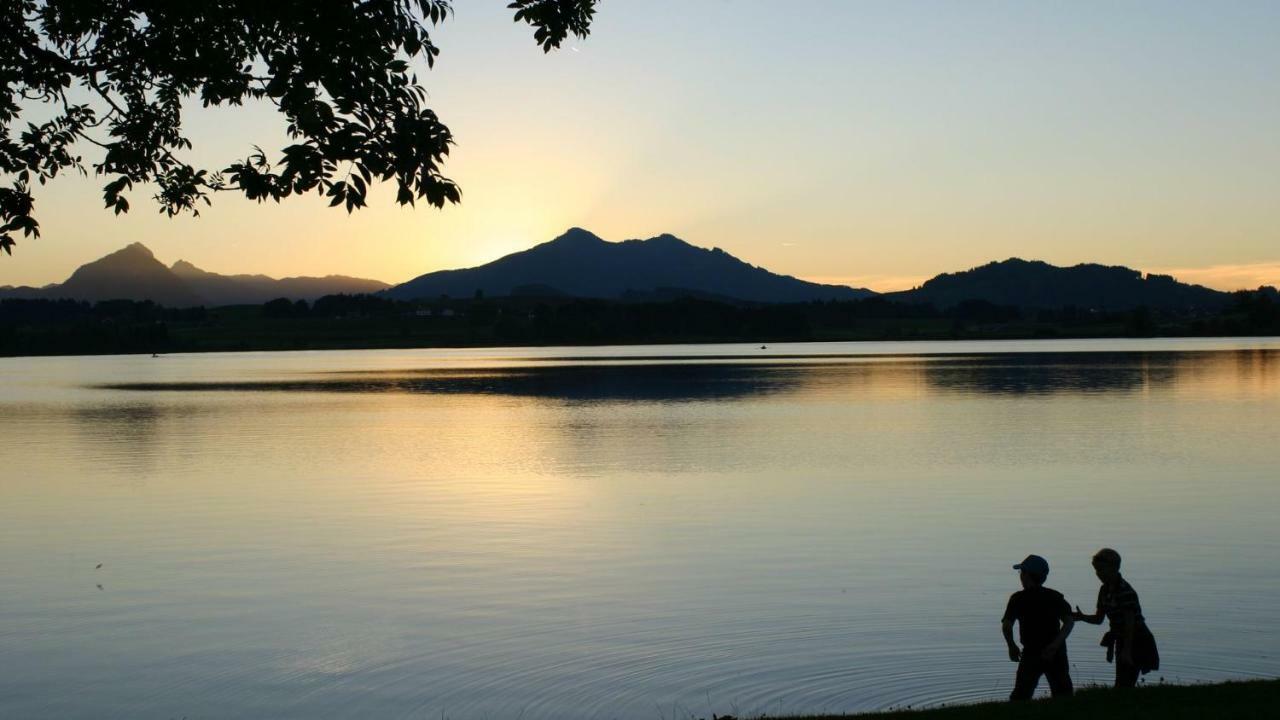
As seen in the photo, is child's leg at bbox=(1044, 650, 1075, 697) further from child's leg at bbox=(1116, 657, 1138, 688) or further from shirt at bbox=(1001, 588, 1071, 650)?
child's leg at bbox=(1116, 657, 1138, 688)

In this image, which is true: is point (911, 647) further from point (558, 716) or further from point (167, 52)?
point (167, 52)

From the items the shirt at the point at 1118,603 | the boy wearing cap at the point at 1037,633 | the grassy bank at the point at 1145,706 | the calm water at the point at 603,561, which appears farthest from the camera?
the calm water at the point at 603,561

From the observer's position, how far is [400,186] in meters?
14.4

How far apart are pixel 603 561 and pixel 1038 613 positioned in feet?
47.2

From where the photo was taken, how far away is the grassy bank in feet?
41.8

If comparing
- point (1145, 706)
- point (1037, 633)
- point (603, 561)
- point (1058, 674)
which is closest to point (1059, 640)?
point (1037, 633)

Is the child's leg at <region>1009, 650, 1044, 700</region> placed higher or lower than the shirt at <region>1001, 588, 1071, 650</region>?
lower

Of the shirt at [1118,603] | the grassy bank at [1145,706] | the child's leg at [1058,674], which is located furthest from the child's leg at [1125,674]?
the child's leg at [1058,674]

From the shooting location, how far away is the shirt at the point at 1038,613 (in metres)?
14.5

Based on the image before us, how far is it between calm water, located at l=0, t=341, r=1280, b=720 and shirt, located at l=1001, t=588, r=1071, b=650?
3.17m

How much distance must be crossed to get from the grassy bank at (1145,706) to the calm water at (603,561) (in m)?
3.57

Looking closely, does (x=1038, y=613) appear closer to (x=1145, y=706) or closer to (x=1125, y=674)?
(x=1125, y=674)

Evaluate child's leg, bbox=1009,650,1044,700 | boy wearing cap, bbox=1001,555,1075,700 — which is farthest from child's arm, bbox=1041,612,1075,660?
child's leg, bbox=1009,650,1044,700

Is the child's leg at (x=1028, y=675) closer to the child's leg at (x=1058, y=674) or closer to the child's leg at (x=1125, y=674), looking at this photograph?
the child's leg at (x=1058, y=674)
